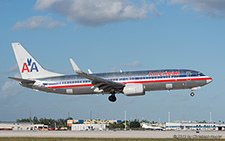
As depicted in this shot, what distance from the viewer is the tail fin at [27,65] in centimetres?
7400

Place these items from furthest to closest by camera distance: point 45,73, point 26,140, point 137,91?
point 45,73 → point 137,91 → point 26,140

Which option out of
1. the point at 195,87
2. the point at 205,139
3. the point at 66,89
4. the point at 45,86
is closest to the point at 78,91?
the point at 66,89

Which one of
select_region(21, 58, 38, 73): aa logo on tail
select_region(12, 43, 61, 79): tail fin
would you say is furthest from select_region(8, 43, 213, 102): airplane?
select_region(21, 58, 38, 73): aa logo on tail

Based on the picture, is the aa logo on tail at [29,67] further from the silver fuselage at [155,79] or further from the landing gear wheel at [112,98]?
the landing gear wheel at [112,98]

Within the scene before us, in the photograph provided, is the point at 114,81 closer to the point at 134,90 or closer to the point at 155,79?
the point at 134,90

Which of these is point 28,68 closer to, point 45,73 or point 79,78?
point 45,73

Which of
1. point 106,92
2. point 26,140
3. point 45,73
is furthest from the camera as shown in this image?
point 45,73

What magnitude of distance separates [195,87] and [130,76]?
11900 millimetres

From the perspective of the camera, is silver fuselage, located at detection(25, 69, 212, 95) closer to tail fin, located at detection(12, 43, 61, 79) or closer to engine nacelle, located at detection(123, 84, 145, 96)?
engine nacelle, located at detection(123, 84, 145, 96)

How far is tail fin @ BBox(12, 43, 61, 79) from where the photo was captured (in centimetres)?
7400

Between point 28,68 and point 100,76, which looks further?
point 28,68

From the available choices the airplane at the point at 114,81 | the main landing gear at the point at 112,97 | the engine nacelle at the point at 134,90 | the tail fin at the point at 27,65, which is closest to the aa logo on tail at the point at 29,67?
the tail fin at the point at 27,65

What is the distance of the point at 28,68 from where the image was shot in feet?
246

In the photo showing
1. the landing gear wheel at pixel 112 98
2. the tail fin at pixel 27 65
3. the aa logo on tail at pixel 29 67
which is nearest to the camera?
the landing gear wheel at pixel 112 98
